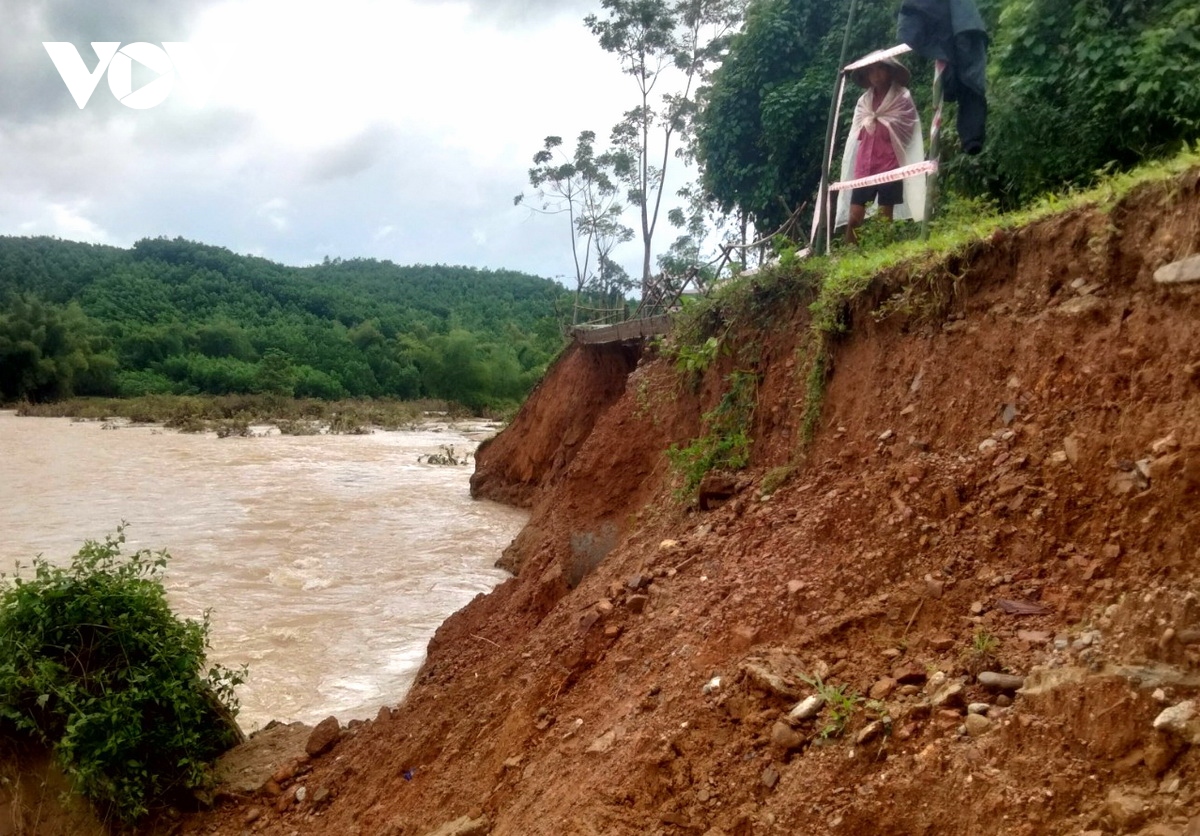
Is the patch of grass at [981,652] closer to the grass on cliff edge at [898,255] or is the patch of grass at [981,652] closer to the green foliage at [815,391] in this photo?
the grass on cliff edge at [898,255]

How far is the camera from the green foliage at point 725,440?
231 inches

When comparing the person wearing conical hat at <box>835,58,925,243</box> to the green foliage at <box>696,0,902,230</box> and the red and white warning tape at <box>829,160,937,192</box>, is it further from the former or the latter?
the green foliage at <box>696,0,902,230</box>

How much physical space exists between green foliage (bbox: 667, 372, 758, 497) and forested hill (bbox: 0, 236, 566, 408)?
1030 inches

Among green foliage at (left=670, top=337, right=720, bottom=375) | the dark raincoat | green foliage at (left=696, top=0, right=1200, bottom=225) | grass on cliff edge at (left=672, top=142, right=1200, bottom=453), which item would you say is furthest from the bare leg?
green foliage at (left=670, top=337, right=720, bottom=375)

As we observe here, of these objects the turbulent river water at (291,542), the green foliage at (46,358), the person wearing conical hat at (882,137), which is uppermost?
the green foliage at (46,358)

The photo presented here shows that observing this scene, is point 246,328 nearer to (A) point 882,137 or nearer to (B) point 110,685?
(B) point 110,685

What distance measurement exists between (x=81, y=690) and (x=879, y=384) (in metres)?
5.16

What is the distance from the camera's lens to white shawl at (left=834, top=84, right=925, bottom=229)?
6.58 m

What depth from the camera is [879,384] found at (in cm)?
485

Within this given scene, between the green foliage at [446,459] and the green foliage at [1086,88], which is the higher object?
the green foliage at [1086,88]

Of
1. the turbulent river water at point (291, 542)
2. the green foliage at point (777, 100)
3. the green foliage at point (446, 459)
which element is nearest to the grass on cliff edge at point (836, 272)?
the turbulent river water at point (291, 542)

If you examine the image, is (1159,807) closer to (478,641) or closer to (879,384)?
(879,384)

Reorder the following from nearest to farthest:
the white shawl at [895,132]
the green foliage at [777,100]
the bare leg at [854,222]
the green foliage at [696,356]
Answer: the white shawl at [895,132]
the green foliage at [696,356]
the bare leg at [854,222]
the green foliage at [777,100]

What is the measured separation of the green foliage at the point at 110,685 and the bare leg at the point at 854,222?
582 centimetres
